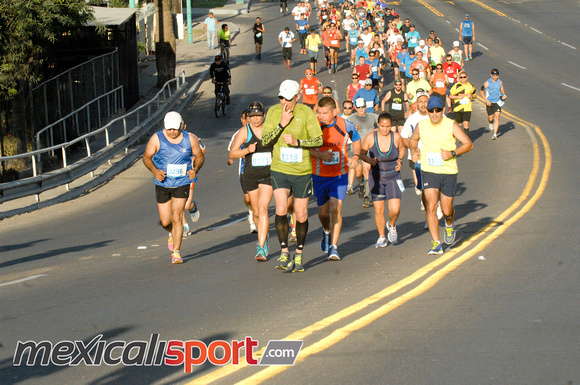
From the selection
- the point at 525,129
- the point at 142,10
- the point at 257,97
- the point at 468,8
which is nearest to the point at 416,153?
the point at 525,129

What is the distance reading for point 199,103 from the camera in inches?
1232

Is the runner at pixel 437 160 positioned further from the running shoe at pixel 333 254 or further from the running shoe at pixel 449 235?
the running shoe at pixel 333 254

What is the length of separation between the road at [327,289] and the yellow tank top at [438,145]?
44.6 inches

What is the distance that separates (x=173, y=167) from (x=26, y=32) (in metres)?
11.2

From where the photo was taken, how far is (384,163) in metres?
11.9

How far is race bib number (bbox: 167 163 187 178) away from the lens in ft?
34.5

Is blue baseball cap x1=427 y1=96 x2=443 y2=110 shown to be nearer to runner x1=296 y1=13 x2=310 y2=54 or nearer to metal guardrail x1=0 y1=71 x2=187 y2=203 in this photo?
metal guardrail x1=0 y1=71 x2=187 y2=203

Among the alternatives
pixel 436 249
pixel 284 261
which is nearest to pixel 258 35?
pixel 436 249

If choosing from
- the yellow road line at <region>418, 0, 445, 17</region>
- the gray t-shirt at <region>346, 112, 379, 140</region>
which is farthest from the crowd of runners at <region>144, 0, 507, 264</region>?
the yellow road line at <region>418, 0, 445, 17</region>

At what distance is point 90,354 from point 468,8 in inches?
2273

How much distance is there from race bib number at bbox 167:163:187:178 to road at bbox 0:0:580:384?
118 cm

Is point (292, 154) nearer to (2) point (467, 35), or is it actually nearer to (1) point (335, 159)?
(1) point (335, 159)

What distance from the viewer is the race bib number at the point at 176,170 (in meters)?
10.5

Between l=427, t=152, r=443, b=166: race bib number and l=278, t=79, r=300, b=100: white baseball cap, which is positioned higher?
l=278, t=79, r=300, b=100: white baseball cap
